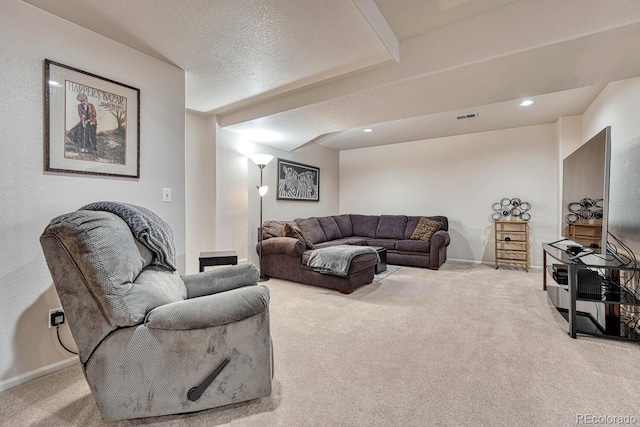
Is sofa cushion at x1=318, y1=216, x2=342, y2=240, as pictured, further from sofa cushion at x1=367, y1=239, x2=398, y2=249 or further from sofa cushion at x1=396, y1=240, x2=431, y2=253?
sofa cushion at x1=396, y1=240, x2=431, y2=253

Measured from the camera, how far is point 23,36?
5.50ft

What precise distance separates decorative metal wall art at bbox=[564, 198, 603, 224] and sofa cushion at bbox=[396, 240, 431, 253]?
1834 millimetres

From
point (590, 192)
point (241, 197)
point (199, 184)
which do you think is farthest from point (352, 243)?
point (590, 192)

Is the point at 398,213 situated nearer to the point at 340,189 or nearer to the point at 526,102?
the point at 340,189

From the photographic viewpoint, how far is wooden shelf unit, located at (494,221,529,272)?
4551 millimetres

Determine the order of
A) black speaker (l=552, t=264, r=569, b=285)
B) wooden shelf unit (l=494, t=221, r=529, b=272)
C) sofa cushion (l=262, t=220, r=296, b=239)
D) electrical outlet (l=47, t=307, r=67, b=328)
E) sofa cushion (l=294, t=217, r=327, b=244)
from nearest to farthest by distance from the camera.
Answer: electrical outlet (l=47, t=307, r=67, b=328), black speaker (l=552, t=264, r=569, b=285), sofa cushion (l=262, t=220, r=296, b=239), wooden shelf unit (l=494, t=221, r=529, b=272), sofa cushion (l=294, t=217, r=327, b=244)

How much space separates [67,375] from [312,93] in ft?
9.75

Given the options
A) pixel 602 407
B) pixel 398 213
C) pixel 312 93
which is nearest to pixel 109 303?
pixel 602 407

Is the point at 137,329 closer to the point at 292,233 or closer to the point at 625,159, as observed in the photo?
the point at 292,233

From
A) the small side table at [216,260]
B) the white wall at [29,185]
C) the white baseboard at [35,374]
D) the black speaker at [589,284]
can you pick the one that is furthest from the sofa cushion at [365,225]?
the white baseboard at [35,374]

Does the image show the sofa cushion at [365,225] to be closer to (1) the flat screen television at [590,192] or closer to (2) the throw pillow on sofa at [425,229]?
(2) the throw pillow on sofa at [425,229]

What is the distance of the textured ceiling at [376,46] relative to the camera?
5.86 ft

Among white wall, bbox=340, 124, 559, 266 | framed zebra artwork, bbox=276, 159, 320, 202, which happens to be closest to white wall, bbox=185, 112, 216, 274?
framed zebra artwork, bbox=276, 159, 320, 202

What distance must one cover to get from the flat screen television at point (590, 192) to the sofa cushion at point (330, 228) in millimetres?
3299
